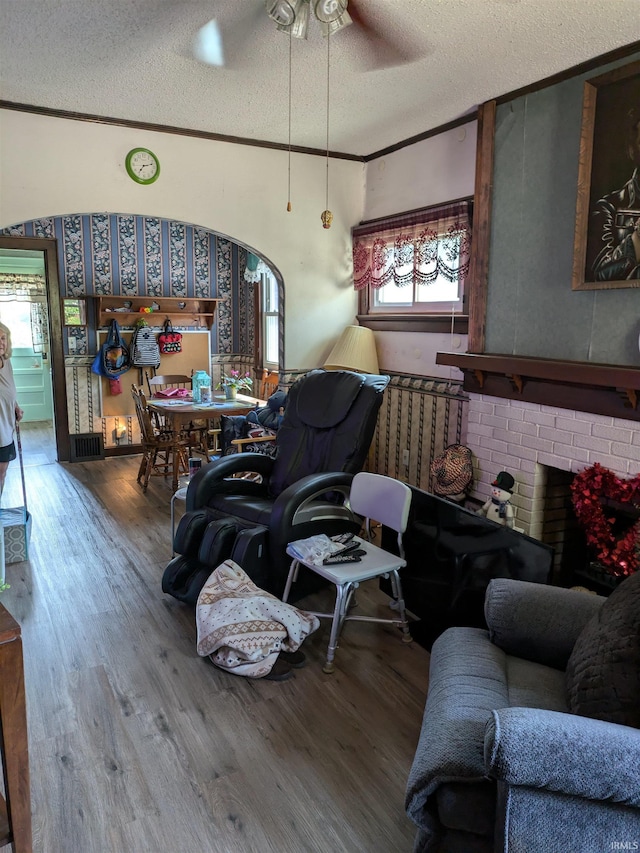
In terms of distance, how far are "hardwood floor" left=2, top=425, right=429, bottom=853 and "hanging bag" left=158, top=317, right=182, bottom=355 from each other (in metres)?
3.67

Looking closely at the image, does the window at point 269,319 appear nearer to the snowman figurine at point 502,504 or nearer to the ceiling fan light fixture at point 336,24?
the snowman figurine at point 502,504

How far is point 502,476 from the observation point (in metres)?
3.52

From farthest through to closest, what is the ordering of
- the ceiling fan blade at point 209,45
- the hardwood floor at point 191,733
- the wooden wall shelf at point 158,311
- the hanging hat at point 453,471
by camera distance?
the wooden wall shelf at point 158,311 → the hanging hat at point 453,471 → the ceiling fan blade at point 209,45 → the hardwood floor at point 191,733

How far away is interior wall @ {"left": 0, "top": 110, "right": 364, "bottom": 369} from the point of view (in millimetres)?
4031

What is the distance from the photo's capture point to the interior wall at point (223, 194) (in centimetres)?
403

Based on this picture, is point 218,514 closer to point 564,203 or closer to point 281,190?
point 564,203

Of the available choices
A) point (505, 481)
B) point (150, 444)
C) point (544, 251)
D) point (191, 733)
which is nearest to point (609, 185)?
point (544, 251)

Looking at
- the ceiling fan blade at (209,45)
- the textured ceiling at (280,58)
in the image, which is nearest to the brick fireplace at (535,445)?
the textured ceiling at (280,58)

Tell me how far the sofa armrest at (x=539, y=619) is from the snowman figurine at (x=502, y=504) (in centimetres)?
136

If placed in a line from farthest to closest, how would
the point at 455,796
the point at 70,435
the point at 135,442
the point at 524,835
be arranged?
the point at 135,442 < the point at 70,435 < the point at 455,796 < the point at 524,835

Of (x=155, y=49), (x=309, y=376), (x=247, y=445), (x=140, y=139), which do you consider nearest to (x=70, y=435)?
(x=247, y=445)

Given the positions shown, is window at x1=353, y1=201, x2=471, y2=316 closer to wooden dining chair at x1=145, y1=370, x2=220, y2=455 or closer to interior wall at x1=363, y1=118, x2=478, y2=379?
interior wall at x1=363, y1=118, x2=478, y2=379

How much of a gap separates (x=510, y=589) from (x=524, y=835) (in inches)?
31.6

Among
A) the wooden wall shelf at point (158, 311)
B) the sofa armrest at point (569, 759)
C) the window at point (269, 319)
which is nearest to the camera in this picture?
the sofa armrest at point (569, 759)
